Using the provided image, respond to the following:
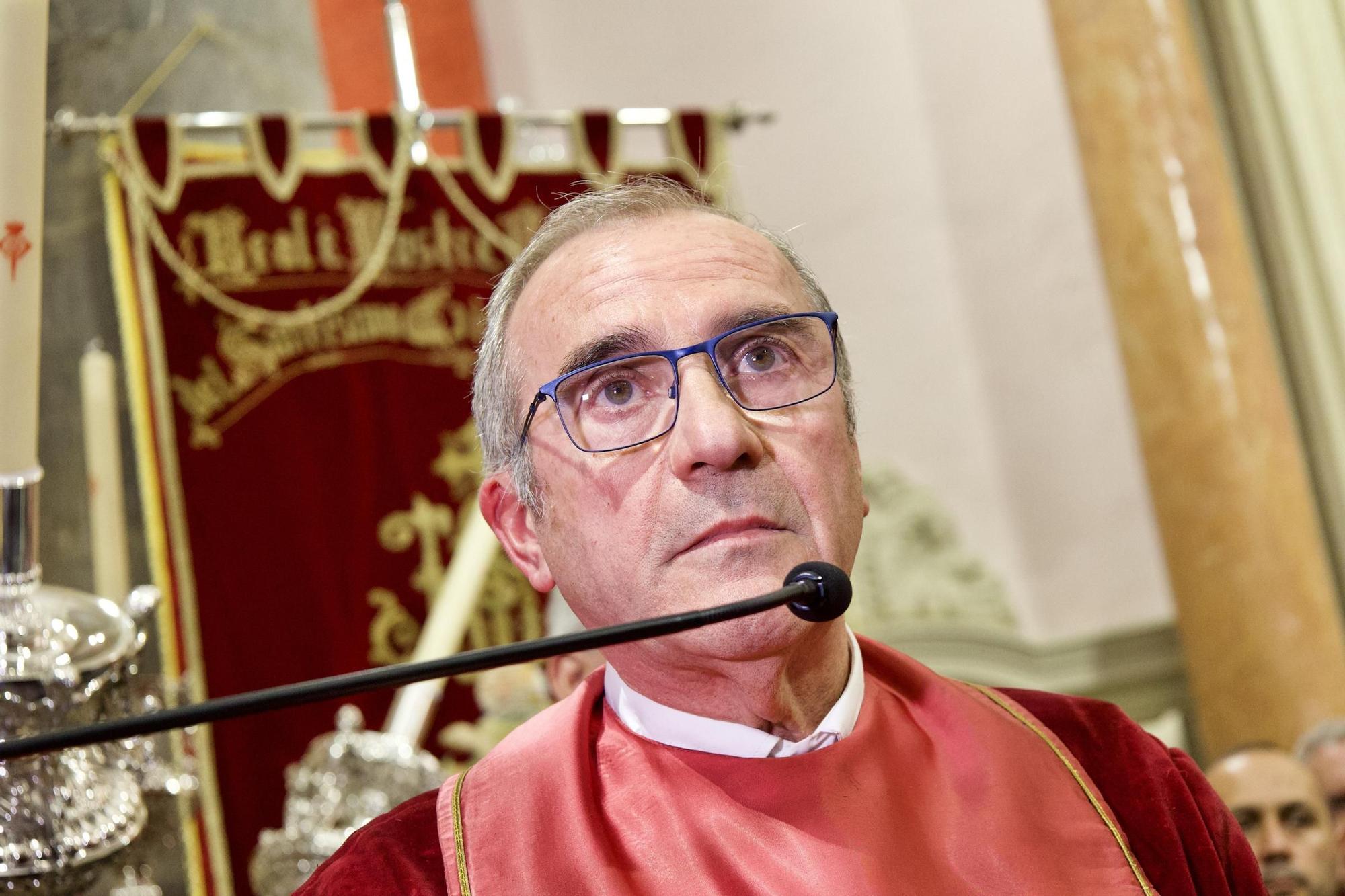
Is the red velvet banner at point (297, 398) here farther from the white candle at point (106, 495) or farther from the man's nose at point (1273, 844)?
the man's nose at point (1273, 844)

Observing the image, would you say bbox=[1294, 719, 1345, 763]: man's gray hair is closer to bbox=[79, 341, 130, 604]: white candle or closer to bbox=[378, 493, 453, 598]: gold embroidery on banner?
bbox=[378, 493, 453, 598]: gold embroidery on banner

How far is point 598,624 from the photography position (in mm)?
1447

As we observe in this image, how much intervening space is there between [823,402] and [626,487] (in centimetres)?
23

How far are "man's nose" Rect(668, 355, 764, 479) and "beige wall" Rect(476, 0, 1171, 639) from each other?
384 centimetres

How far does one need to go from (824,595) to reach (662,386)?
1.27ft

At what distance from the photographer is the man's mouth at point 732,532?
134 cm

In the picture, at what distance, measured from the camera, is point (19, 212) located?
4.03ft

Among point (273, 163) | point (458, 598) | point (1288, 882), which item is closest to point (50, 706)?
point (458, 598)

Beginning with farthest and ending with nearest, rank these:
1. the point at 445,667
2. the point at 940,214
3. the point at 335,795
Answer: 1. the point at 940,214
2. the point at 335,795
3. the point at 445,667

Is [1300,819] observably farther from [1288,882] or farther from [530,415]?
[530,415]

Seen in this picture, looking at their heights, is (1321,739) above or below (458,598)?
below

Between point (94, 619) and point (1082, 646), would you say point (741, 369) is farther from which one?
point (1082, 646)

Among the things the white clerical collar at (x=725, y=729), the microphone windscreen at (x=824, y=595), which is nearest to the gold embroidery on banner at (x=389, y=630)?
the white clerical collar at (x=725, y=729)

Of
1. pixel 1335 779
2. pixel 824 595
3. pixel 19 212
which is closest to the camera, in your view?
pixel 824 595
